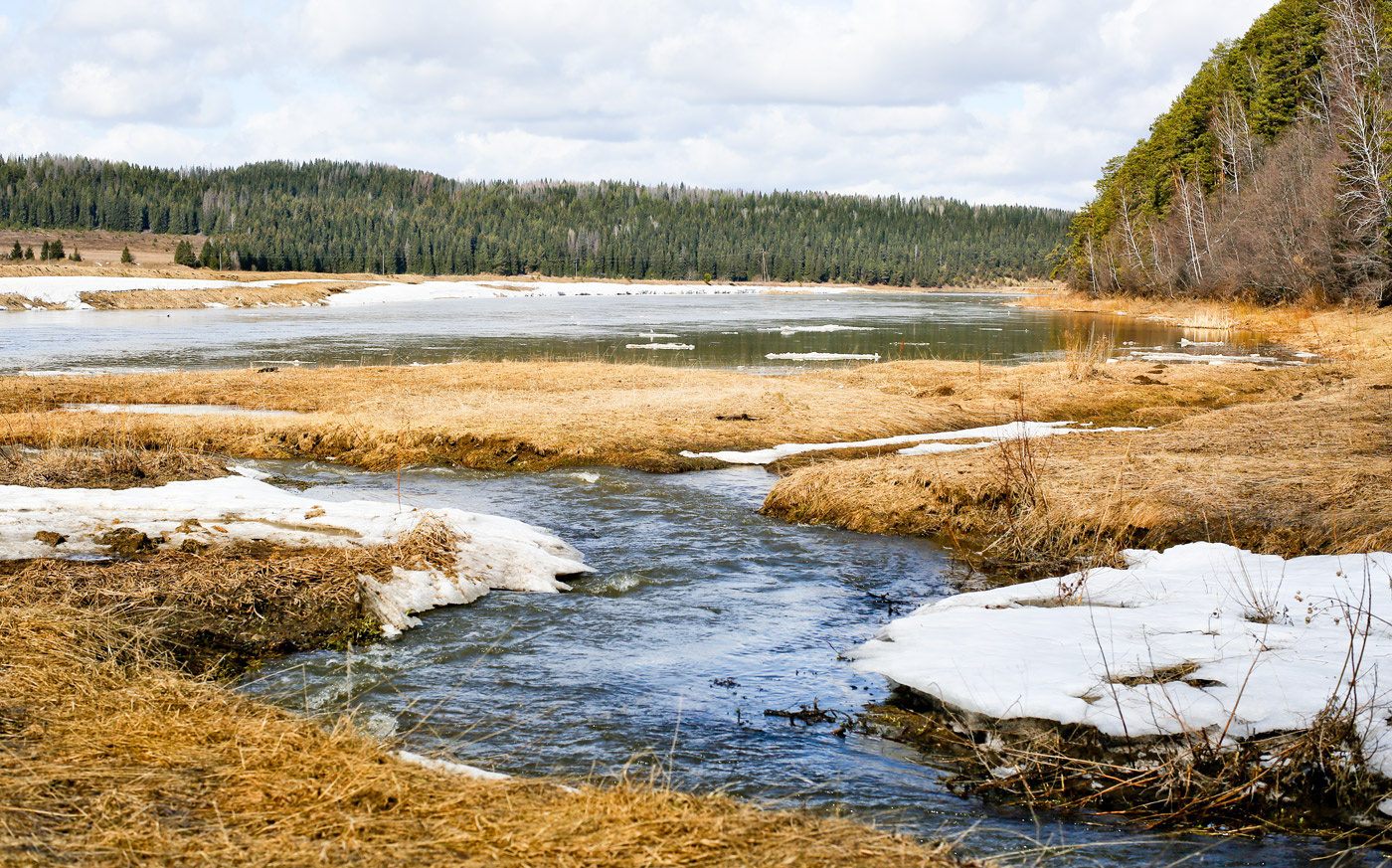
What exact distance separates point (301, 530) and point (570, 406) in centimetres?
1057

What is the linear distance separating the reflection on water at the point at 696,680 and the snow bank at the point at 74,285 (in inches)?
2612

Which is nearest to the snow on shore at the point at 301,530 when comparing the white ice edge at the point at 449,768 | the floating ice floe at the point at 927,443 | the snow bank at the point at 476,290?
the white ice edge at the point at 449,768

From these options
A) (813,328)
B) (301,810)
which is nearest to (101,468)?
(301,810)

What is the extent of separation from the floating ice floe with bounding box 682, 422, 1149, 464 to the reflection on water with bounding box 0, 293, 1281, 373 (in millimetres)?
12097

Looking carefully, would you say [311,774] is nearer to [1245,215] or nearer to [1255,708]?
[1255,708]

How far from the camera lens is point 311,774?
455 cm

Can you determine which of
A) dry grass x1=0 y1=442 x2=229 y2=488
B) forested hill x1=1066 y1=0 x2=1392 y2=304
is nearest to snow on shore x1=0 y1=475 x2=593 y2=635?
dry grass x1=0 y1=442 x2=229 y2=488

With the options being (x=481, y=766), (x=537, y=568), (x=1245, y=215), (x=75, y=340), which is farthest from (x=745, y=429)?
(x=1245, y=215)

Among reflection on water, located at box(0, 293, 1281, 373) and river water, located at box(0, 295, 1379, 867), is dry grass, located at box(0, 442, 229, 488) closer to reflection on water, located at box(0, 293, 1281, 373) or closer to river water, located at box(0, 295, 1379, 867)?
river water, located at box(0, 295, 1379, 867)

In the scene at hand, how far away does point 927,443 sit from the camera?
16672mm

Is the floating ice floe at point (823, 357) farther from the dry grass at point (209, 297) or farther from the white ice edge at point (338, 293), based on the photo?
the white ice edge at point (338, 293)

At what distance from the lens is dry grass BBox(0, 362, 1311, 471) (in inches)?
642

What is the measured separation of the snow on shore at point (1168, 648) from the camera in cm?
553

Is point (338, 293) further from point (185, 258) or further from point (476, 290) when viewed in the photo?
point (185, 258)
